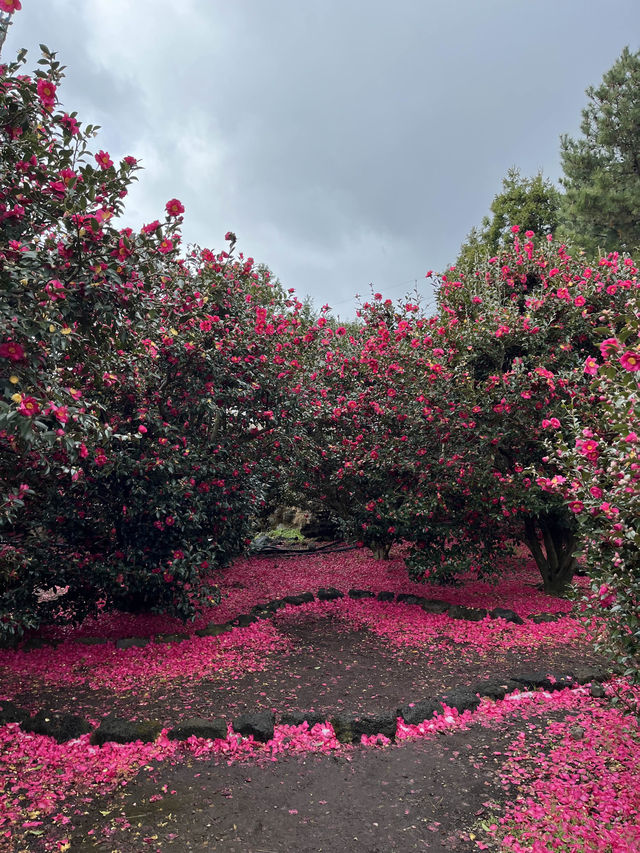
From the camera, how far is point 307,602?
9.72 m

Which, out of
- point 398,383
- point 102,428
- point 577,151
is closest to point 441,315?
point 398,383

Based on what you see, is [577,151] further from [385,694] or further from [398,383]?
[385,694]

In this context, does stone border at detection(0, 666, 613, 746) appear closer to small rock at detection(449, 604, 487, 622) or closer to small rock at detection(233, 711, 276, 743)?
small rock at detection(233, 711, 276, 743)

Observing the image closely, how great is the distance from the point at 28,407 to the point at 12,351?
1.66ft

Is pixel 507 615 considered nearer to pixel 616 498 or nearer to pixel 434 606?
pixel 434 606

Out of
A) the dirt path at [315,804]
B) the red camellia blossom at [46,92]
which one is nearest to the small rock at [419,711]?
the dirt path at [315,804]

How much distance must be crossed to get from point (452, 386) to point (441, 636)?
368cm

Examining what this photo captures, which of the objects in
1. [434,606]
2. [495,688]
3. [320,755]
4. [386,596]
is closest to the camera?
[320,755]

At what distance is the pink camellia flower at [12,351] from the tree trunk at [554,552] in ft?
27.3

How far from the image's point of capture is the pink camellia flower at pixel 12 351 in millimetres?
3242

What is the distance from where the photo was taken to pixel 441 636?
778cm

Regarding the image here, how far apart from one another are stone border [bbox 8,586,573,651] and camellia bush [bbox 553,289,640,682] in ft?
13.5

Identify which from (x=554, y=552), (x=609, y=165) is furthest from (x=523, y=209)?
(x=554, y=552)

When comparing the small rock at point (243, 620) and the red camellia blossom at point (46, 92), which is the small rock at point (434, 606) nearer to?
the small rock at point (243, 620)
